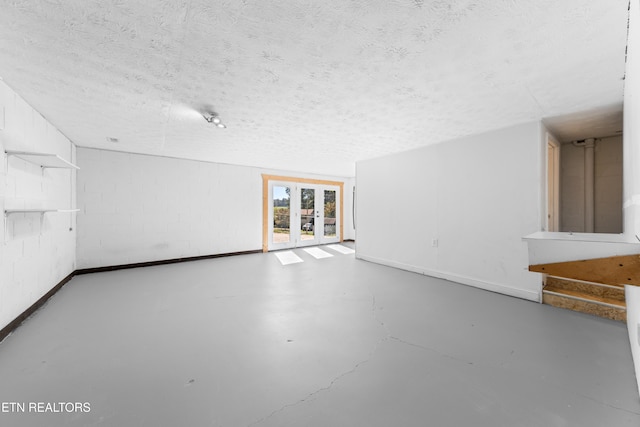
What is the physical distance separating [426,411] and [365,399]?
1.16ft

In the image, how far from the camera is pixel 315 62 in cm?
190

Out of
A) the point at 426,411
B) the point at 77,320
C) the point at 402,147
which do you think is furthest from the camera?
the point at 402,147

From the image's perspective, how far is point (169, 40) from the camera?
5.37 feet

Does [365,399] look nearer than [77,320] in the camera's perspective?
Yes

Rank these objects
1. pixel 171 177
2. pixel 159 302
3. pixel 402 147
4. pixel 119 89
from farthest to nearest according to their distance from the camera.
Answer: pixel 171 177 < pixel 402 147 < pixel 159 302 < pixel 119 89

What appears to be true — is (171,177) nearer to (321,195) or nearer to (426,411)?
(321,195)

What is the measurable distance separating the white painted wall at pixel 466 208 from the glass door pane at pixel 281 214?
9.00 ft

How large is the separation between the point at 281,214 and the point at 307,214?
0.86 metres

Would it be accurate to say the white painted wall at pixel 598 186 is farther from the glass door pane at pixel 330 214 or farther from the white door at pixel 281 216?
the white door at pixel 281 216

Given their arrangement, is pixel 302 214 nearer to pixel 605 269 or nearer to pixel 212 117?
pixel 212 117

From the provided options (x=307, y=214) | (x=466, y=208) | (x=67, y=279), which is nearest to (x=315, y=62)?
(x=466, y=208)

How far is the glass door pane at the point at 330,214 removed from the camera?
7.92 metres

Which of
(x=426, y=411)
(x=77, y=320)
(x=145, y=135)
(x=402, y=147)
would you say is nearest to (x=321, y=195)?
(x=402, y=147)

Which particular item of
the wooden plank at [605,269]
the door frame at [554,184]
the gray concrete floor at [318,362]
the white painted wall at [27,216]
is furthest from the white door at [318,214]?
the wooden plank at [605,269]
